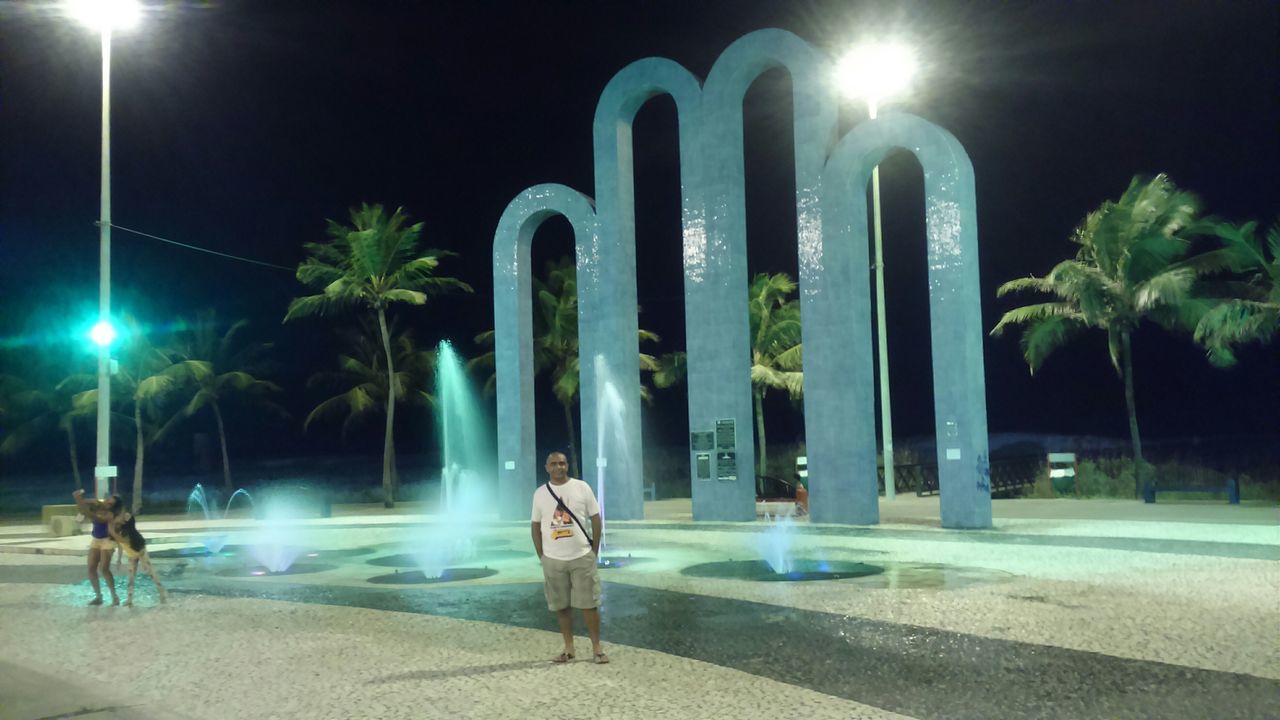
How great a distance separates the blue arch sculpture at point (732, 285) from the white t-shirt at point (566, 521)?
1337 cm

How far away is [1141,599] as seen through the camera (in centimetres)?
1111

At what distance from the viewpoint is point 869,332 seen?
883 inches

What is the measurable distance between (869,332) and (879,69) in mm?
7789

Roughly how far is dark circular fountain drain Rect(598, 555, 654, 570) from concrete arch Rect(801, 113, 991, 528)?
6608 millimetres

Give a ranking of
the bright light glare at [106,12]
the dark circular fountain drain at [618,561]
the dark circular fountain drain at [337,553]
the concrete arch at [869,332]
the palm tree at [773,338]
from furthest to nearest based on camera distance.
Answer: the palm tree at [773,338]
the bright light glare at [106,12]
the concrete arch at [869,332]
the dark circular fountain drain at [337,553]
the dark circular fountain drain at [618,561]

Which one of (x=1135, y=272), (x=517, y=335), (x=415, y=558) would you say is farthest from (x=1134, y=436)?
(x=415, y=558)

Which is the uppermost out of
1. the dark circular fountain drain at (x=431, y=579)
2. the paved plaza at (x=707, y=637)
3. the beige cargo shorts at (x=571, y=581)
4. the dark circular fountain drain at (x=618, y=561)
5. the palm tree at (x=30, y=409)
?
the palm tree at (x=30, y=409)

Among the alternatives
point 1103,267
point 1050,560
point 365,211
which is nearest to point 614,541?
point 1050,560

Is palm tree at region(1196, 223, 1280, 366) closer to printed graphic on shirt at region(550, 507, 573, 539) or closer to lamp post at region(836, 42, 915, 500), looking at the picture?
lamp post at region(836, 42, 915, 500)

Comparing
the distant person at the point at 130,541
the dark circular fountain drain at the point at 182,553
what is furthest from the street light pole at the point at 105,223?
the distant person at the point at 130,541

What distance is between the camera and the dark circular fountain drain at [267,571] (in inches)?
629

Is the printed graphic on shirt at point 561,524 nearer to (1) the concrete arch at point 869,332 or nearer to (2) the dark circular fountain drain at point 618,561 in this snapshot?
(2) the dark circular fountain drain at point 618,561

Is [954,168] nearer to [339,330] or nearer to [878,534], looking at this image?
[878,534]

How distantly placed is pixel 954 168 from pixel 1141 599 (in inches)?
447
